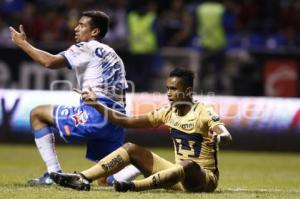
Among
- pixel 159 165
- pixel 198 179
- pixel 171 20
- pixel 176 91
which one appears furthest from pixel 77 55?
pixel 171 20

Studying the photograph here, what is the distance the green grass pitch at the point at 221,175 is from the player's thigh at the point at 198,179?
0.11 m

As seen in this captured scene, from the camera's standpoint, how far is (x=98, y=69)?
10352 millimetres

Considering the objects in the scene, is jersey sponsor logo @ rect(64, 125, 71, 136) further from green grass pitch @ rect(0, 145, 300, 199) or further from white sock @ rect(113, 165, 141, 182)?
white sock @ rect(113, 165, 141, 182)

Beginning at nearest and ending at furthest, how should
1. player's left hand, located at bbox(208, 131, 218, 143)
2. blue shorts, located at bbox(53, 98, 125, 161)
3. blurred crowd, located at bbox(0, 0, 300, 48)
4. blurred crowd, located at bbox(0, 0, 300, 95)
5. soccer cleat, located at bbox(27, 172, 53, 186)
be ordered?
player's left hand, located at bbox(208, 131, 218, 143), blue shorts, located at bbox(53, 98, 125, 161), soccer cleat, located at bbox(27, 172, 53, 186), blurred crowd, located at bbox(0, 0, 300, 95), blurred crowd, located at bbox(0, 0, 300, 48)

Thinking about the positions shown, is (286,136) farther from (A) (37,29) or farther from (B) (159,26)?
(A) (37,29)

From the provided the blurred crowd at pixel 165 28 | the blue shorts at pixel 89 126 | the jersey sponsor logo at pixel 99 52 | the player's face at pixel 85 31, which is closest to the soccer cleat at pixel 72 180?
the blue shorts at pixel 89 126

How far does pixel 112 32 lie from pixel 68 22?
3.67 feet

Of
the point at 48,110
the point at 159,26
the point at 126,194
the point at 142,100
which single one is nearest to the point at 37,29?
the point at 159,26

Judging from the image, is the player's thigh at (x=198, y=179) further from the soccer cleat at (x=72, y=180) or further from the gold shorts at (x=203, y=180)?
the soccer cleat at (x=72, y=180)

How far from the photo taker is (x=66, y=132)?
10.3 meters

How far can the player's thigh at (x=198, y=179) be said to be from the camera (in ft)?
30.2

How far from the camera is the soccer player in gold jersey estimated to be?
362 inches

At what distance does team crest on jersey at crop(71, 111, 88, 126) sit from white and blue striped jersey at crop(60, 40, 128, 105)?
0.92ft

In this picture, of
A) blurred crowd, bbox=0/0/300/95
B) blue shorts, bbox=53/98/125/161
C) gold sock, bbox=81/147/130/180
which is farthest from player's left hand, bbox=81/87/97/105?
Result: blurred crowd, bbox=0/0/300/95
